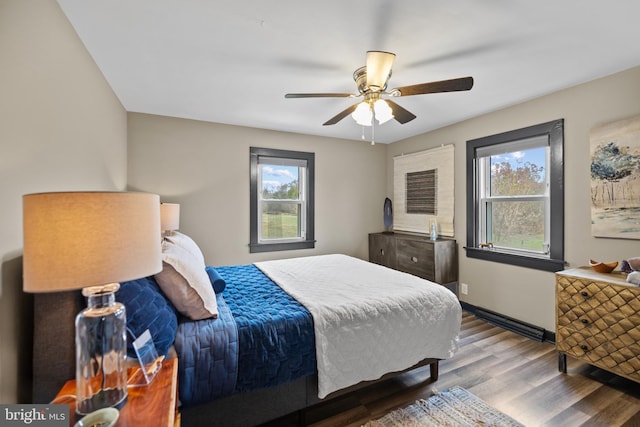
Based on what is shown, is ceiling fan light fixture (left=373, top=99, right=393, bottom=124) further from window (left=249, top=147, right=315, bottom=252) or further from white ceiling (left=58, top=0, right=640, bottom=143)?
window (left=249, top=147, right=315, bottom=252)

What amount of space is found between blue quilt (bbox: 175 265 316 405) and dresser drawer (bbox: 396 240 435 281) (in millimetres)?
2297

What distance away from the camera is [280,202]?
408 centimetres

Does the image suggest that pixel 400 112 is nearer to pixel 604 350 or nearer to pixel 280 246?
pixel 604 350

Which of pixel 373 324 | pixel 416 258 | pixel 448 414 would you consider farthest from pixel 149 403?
pixel 416 258

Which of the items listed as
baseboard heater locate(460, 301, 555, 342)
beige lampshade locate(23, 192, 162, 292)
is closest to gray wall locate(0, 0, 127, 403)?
beige lampshade locate(23, 192, 162, 292)

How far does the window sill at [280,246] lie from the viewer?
3.82 meters

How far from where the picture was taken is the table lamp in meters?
0.81

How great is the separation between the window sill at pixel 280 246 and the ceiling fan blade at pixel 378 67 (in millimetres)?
2576

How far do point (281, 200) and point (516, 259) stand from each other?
2.97 meters

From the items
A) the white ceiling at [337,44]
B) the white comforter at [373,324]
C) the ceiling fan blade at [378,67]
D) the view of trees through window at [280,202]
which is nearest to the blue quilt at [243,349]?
the white comforter at [373,324]

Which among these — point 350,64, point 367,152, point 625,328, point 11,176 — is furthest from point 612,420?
point 367,152

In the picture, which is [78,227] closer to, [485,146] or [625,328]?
[625,328]

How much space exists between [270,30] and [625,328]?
10.1 ft

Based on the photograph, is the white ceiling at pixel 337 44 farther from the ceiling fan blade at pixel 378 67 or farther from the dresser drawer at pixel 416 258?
the dresser drawer at pixel 416 258
